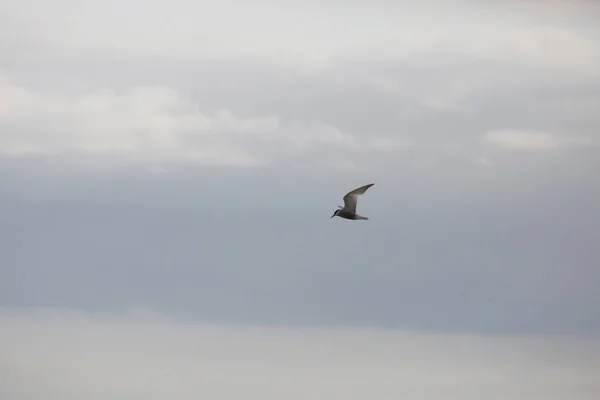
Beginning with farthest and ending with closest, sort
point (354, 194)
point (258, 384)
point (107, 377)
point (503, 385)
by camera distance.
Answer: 1. point (503, 385)
2. point (258, 384)
3. point (107, 377)
4. point (354, 194)

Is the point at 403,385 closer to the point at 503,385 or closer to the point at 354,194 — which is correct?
the point at 503,385

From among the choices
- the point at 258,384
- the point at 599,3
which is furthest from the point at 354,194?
the point at 599,3

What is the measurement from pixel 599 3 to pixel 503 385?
10.5 feet

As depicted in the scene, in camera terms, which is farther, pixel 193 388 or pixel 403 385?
pixel 403 385

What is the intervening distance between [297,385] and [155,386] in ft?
3.77

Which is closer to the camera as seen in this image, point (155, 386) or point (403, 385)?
point (155, 386)

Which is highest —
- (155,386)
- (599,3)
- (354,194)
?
(599,3)

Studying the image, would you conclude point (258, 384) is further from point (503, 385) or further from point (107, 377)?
point (503, 385)

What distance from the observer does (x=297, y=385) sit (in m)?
7.62

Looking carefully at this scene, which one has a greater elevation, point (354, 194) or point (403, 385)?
point (354, 194)

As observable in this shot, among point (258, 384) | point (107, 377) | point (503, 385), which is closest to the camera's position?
point (107, 377)

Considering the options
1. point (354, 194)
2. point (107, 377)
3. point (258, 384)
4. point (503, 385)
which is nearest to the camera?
point (354, 194)

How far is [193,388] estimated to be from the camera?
24.1 ft

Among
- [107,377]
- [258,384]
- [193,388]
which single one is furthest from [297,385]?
[107,377]
